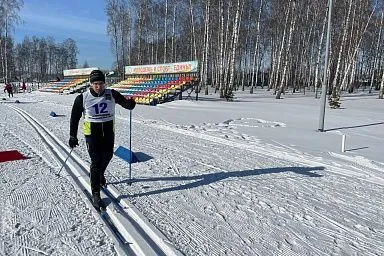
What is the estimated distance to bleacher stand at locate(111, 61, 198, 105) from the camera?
24703mm

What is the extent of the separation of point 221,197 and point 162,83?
22.1 meters

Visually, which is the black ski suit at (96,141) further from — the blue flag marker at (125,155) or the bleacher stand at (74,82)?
the bleacher stand at (74,82)

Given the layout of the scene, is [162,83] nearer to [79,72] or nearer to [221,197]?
[79,72]

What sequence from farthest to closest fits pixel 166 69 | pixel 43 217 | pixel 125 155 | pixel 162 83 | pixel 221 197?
pixel 166 69 → pixel 162 83 → pixel 125 155 → pixel 221 197 → pixel 43 217

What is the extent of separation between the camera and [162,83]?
26.9 metres

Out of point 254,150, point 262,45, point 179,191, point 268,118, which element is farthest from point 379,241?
point 262,45

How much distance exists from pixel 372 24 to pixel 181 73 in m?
21.3

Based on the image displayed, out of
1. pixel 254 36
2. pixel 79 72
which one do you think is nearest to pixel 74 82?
pixel 79 72

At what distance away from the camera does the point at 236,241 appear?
396 cm

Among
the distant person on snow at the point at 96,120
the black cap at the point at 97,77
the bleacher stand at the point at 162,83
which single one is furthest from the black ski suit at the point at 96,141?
the bleacher stand at the point at 162,83

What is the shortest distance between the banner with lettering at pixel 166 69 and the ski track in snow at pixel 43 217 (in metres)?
18.5

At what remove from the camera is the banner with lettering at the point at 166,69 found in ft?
80.9

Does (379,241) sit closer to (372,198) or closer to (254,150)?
(372,198)

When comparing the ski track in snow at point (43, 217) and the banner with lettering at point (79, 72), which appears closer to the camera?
the ski track in snow at point (43, 217)
